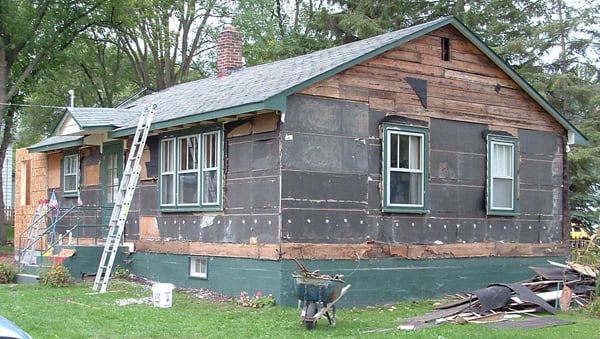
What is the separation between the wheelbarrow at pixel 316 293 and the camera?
35.5ft

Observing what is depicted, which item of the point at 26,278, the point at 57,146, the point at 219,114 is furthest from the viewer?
the point at 57,146

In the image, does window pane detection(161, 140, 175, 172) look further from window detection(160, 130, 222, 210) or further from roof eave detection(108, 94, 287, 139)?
roof eave detection(108, 94, 287, 139)

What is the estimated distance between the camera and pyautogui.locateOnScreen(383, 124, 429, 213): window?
14660 mm

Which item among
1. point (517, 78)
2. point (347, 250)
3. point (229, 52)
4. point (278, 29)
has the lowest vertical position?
point (347, 250)

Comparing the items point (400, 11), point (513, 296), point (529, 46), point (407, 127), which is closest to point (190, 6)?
point (400, 11)

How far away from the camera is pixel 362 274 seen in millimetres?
14133

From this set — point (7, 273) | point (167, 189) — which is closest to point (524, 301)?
point (167, 189)

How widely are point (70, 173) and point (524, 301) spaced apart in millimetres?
13677

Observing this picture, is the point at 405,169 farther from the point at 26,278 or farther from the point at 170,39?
the point at 170,39

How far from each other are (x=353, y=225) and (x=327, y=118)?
2123 mm

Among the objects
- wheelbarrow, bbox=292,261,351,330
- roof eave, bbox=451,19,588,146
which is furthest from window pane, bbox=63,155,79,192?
wheelbarrow, bbox=292,261,351,330

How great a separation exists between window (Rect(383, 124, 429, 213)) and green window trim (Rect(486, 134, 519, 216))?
1.96 metres

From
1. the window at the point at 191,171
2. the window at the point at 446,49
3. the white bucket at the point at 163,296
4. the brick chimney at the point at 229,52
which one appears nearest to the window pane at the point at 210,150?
the window at the point at 191,171

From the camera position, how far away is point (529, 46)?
2791 centimetres
